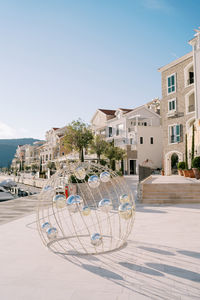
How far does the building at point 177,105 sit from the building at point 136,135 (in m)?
8.30

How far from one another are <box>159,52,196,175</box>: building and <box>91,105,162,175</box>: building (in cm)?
830

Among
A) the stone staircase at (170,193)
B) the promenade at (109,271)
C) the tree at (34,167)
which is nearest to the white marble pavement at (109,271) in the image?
the promenade at (109,271)

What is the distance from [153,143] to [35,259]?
38247 millimetres

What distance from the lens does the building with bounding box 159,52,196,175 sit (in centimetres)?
2762

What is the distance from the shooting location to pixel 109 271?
181 inches

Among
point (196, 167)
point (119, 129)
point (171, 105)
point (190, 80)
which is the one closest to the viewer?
point (196, 167)

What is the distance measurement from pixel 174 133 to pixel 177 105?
3119 millimetres

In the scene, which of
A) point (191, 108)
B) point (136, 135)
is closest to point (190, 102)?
point (191, 108)

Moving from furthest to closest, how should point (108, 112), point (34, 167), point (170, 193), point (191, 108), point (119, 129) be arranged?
point (34, 167) → point (108, 112) → point (119, 129) → point (191, 108) → point (170, 193)

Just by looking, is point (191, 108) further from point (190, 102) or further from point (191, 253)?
point (191, 253)

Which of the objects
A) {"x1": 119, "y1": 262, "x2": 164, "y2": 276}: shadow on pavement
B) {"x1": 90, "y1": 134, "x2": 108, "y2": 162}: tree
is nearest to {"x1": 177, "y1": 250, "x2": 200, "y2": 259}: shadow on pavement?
{"x1": 119, "y1": 262, "x2": 164, "y2": 276}: shadow on pavement

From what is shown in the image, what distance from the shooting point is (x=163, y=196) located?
1482 cm

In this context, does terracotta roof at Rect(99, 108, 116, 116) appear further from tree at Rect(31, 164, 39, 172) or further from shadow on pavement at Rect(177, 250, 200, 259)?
shadow on pavement at Rect(177, 250, 200, 259)

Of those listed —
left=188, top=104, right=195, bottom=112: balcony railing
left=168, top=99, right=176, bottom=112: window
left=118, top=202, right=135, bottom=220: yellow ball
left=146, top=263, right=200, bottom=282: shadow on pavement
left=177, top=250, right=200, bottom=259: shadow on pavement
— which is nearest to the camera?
left=146, top=263, right=200, bottom=282: shadow on pavement
